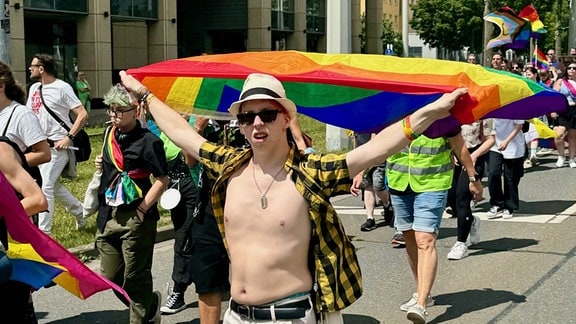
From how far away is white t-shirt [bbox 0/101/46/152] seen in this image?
5988 millimetres

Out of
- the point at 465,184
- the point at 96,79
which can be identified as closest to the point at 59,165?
the point at 465,184

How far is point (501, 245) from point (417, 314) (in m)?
3.58

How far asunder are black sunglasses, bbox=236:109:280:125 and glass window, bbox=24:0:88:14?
1013 inches

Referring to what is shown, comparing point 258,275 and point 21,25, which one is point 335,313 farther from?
point 21,25

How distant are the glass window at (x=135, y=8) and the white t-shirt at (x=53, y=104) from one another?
23.5 metres

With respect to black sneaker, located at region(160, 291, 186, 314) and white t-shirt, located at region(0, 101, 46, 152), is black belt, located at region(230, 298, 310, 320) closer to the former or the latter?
white t-shirt, located at region(0, 101, 46, 152)

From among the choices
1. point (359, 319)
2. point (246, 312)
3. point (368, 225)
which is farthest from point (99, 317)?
point (368, 225)

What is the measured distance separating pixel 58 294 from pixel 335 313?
468 centimetres

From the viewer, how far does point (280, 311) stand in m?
3.78

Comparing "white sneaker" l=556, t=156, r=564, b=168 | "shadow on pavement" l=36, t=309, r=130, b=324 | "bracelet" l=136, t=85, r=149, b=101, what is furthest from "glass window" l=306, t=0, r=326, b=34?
"bracelet" l=136, t=85, r=149, b=101

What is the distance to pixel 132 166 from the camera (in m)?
6.17

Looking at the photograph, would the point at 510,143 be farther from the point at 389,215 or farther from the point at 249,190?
the point at 249,190

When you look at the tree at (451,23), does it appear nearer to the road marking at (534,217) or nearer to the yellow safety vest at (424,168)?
the road marking at (534,217)

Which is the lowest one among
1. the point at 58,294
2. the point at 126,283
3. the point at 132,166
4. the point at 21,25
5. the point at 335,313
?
the point at 58,294
